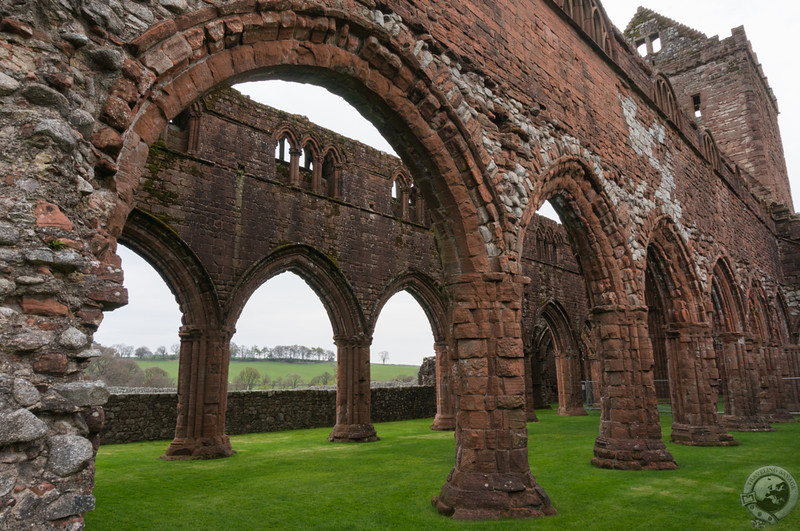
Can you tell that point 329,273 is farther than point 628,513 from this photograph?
Yes

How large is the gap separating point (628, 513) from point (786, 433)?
941 cm

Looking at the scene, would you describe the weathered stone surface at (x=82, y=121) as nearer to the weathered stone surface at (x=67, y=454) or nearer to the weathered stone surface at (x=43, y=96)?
the weathered stone surface at (x=43, y=96)

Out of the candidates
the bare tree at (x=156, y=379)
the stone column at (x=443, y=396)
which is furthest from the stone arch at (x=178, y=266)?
the bare tree at (x=156, y=379)

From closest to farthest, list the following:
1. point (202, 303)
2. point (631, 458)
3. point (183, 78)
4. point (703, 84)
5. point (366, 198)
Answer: point (183, 78) → point (631, 458) → point (202, 303) → point (366, 198) → point (703, 84)

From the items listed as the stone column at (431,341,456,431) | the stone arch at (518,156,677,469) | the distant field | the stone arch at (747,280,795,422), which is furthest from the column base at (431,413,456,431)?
the distant field

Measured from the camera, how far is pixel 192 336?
9680 mm

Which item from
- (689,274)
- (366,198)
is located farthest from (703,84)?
(366,198)

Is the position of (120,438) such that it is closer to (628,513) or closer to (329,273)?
(329,273)

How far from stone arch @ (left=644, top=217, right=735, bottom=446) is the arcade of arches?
0.14ft

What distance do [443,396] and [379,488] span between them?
797 cm

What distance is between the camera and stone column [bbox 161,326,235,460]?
30.3ft

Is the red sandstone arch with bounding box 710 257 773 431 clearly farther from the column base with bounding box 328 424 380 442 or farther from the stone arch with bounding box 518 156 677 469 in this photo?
the column base with bounding box 328 424 380 442

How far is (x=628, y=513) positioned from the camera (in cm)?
517

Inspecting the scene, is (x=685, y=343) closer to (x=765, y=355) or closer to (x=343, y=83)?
(x=765, y=355)
